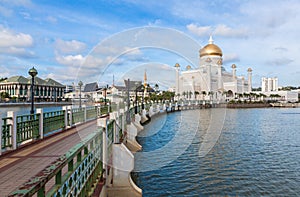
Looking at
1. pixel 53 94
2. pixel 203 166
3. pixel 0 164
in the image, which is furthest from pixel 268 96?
pixel 0 164

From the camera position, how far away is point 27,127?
25.3 feet

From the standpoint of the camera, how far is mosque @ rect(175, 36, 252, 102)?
72.8 meters

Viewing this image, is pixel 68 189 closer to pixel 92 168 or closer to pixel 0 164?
pixel 92 168

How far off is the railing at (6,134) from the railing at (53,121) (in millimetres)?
2266

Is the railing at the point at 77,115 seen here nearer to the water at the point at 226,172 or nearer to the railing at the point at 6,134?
the water at the point at 226,172

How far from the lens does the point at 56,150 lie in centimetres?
696

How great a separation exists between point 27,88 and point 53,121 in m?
60.6

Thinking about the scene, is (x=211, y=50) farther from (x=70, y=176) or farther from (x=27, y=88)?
(x=70, y=176)

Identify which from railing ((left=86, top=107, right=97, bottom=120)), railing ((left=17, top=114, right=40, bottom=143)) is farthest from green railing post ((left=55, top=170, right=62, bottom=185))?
railing ((left=86, top=107, right=97, bottom=120))

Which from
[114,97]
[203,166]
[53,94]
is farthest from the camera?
[53,94]

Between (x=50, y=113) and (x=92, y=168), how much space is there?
6.29 m

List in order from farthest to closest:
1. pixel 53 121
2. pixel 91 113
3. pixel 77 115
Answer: pixel 91 113 < pixel 77 115 < pixel 53 121

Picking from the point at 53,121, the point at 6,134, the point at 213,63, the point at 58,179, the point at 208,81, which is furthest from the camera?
the point at 213,63

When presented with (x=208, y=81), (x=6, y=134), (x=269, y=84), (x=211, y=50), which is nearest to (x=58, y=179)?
(x=6, y=134)
